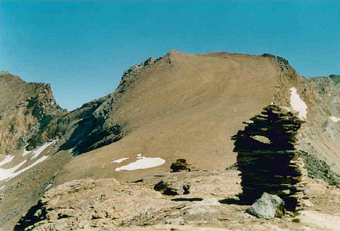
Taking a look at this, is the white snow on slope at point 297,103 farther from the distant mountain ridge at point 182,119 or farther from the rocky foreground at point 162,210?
the rocky foreground at point 162,210

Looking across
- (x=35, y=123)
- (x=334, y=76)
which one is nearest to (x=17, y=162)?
(x=35, y=123)

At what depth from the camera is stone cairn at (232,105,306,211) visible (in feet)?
43.2

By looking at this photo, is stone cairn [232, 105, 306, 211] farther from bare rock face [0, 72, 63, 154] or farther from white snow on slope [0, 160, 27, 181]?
bare rock face [0, 72, 63, 154]

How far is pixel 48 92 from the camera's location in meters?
124

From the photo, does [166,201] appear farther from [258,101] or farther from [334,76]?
[334,76]

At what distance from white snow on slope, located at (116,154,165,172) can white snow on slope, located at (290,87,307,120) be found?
99.5 ft

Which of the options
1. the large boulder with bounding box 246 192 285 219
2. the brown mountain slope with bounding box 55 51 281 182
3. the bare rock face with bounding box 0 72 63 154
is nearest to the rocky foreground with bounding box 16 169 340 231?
the large boulder with bounding box 246 192 285 219

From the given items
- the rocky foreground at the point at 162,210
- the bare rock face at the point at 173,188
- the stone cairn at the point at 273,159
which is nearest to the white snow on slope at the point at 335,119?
→ the rocky foreground at the point at 162,210

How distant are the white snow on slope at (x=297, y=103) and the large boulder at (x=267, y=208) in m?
48.9

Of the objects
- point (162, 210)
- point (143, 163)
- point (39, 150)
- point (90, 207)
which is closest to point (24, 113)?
point (39, 150)

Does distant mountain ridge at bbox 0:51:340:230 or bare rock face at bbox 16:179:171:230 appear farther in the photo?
distant mountain ridge at bbox 0:51:340:230

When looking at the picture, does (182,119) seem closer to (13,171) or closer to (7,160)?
(13,171)

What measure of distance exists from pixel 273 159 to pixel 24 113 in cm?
12218

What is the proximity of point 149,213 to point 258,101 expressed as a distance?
44.3 meters
